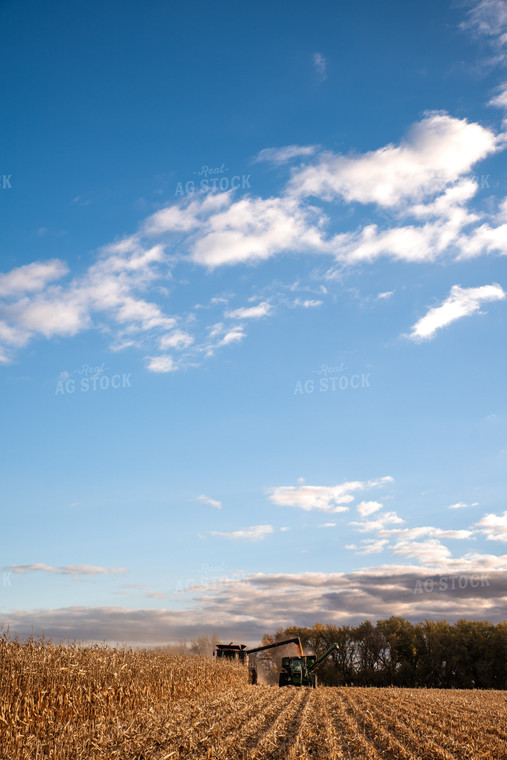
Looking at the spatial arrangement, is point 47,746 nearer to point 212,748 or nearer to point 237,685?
point 212,748

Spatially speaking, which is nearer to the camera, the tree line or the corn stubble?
the corn stubble

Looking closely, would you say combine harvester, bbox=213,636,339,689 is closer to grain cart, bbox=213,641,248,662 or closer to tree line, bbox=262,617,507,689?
grain cart, bbox=213,641,248,662

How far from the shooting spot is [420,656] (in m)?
68.3

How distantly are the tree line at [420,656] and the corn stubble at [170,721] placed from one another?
43988mm

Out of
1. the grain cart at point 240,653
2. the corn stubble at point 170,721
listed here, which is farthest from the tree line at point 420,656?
the corn stubble at point 170,721

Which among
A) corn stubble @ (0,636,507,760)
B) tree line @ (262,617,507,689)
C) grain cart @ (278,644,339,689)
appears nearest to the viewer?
corn stubble @ (0,636,507,760)

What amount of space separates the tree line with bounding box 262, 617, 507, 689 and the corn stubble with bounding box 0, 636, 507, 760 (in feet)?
144

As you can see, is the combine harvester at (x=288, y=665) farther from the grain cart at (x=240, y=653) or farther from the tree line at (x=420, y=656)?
the tree line at (x=420, y=656)

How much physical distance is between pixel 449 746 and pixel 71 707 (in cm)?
1034

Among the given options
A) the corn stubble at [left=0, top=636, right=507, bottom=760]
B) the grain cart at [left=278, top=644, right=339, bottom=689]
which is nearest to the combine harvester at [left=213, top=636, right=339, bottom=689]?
the grain cart at [left=278, top=644, right=339, bottom=689]

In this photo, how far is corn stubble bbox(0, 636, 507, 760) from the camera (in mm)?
13930

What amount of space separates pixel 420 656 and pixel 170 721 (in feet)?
196

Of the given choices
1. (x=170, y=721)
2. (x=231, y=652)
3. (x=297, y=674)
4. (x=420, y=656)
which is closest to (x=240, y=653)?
(x=231, y=652)

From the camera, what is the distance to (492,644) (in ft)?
213
